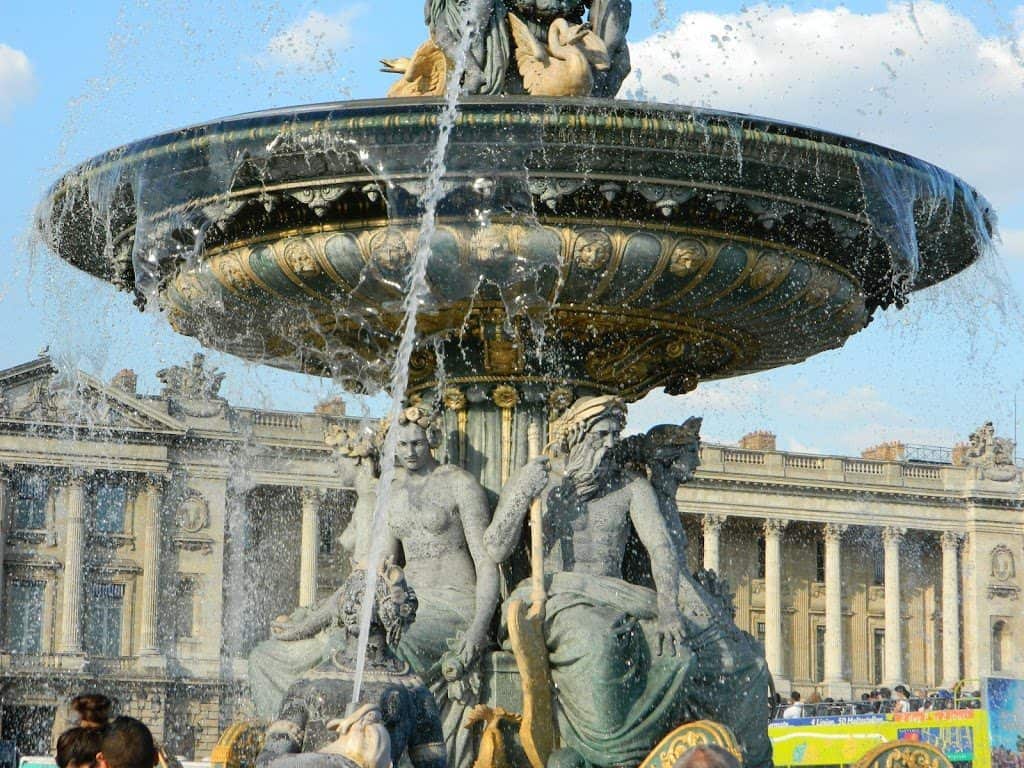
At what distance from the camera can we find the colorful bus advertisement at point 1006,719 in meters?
12.5

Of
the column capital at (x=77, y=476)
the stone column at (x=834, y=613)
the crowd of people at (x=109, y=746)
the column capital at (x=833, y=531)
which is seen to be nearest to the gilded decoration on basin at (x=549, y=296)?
the crowd of people at (x=109, y=746)

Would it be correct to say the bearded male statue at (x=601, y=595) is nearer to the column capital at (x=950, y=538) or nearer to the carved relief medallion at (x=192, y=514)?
the carved relief medallion at (x=192, y=514)

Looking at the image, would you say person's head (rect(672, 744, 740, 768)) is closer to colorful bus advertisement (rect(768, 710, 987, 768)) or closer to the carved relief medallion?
colorful bus advertisement (rect(768, 710, 987, 768))

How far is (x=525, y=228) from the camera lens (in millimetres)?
6363

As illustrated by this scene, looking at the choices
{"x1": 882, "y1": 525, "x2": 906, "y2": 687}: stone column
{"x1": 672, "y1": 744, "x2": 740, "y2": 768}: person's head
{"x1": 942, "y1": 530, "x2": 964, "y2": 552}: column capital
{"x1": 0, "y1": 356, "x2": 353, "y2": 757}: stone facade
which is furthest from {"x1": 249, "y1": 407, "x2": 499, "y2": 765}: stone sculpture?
{"x1": 942, "y1": 530, "x2": 964, "y2": 552}: column capital

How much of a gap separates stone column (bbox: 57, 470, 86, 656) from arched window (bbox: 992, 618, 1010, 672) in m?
30.0

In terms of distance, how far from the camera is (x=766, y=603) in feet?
222

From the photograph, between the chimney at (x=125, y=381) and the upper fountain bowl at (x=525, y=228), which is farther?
the chimney at (x=125, y=381)

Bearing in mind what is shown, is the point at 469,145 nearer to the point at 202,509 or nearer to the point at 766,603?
the point at 202,509

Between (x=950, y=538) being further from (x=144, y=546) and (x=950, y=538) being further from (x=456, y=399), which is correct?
(x=456, y=399)

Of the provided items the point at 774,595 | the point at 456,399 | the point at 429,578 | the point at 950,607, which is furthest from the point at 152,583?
the point at 429,578

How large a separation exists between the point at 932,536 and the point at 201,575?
84.0 ft

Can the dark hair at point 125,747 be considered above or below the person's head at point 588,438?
below

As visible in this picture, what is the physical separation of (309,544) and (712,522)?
13611 millimetres
